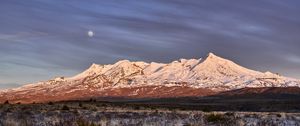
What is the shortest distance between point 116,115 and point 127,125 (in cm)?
189

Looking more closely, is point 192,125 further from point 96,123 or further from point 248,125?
point 96,123

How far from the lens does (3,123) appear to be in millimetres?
37438

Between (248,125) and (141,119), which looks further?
(141,119)

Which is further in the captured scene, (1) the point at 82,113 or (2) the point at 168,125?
(1) the point at 82,113

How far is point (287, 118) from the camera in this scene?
125 feet

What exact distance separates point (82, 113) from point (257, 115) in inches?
481

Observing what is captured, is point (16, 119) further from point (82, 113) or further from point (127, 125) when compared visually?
point (127, 125)

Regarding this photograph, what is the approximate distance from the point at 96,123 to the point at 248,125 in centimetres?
976

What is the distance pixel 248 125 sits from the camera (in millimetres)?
36281

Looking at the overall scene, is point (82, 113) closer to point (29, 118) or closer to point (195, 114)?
point (29, 118)

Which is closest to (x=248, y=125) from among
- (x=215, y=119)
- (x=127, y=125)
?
(x=215, y=119)

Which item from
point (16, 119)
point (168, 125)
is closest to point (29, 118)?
point (16, 119)

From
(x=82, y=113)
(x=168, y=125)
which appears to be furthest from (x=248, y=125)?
(x=82, y=113)

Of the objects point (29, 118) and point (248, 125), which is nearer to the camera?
point (248, 125)
